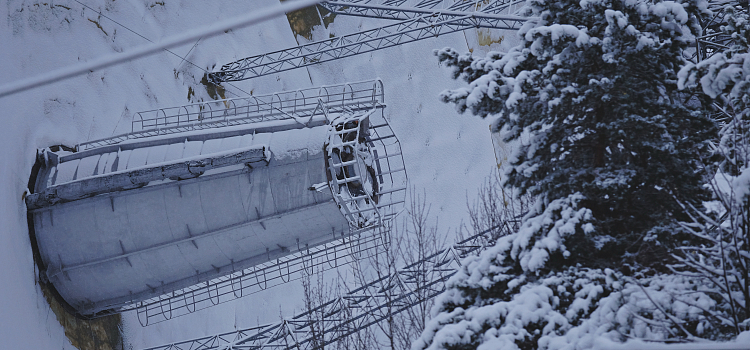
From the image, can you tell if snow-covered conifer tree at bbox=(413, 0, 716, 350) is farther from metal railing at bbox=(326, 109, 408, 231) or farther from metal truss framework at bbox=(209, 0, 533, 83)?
metal truss framework at bbox=(209, 0, 533, 83)

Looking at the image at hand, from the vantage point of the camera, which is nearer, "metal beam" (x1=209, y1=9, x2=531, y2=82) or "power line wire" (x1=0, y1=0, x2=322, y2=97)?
"power line wire" (x1=0, y1=0, x2=322, y2=97)

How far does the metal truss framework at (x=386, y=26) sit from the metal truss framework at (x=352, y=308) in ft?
20.8

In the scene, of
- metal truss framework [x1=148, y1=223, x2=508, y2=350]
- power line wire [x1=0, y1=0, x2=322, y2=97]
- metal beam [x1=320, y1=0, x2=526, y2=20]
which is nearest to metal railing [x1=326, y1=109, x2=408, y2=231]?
metal truss framework [x1=148, y1=223, x2=508, y2=350]

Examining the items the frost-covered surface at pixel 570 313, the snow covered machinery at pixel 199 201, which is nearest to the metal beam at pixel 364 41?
the snow covered machinery at pixel 199 201

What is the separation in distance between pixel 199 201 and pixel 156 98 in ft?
17.9

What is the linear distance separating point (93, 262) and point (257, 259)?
3.03 m

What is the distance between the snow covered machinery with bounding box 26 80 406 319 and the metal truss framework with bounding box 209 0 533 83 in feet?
23.6

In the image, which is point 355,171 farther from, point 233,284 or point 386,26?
point 386,26

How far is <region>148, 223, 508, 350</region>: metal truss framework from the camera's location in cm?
1568

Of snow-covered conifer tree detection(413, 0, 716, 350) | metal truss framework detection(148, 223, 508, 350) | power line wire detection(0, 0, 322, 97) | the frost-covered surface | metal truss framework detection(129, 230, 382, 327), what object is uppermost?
power line wire detection(0, 0, 322, 97)

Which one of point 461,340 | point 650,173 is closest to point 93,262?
point 461,340

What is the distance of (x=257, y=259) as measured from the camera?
514 inches

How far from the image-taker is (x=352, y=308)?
1659 centimetres

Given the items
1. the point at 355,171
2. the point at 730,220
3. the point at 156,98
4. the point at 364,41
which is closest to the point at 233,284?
the point at 355,171
